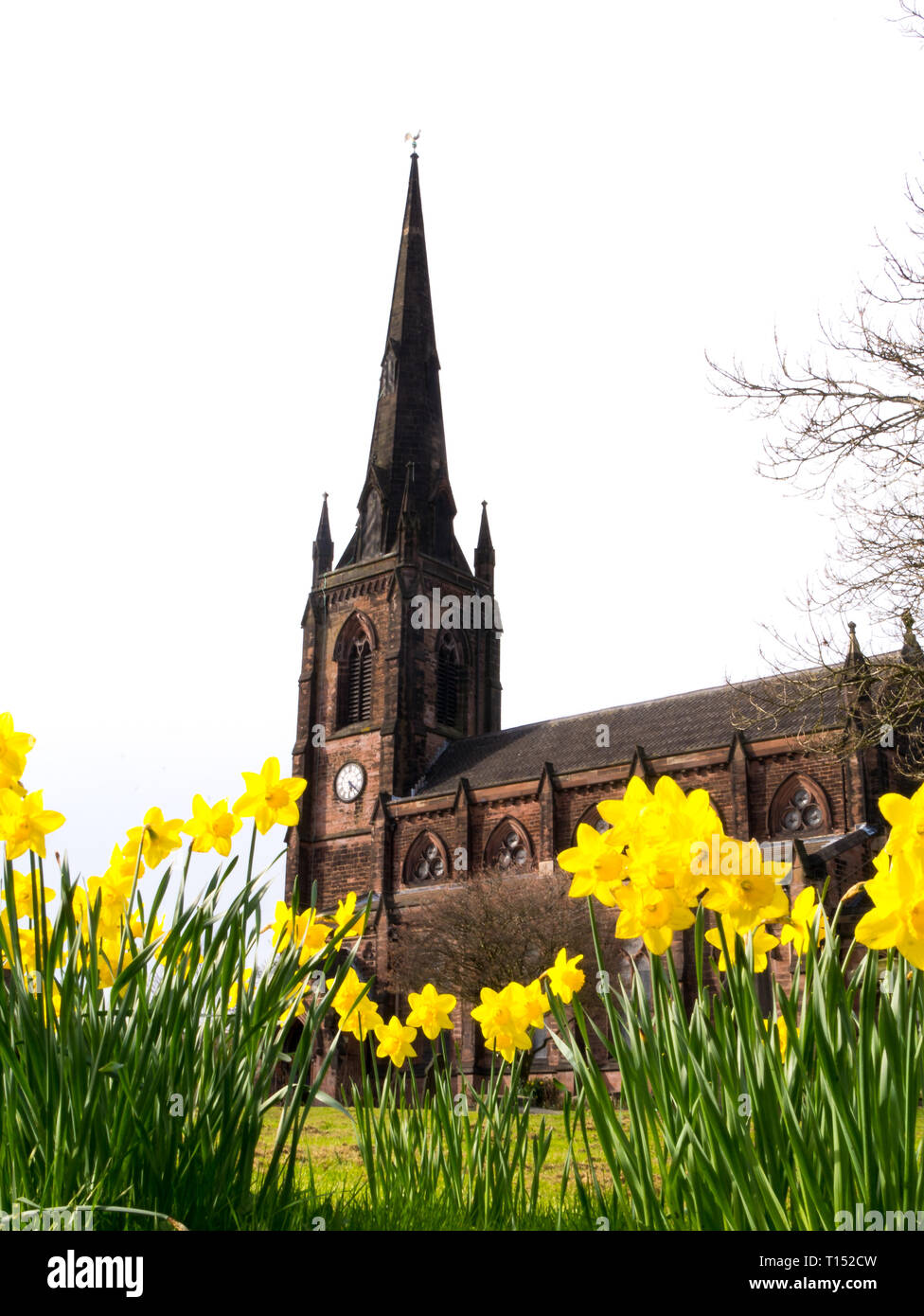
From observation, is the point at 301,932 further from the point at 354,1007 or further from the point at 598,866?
the point at 598,866

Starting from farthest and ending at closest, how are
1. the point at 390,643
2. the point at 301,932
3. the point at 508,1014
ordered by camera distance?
the point at 390,643, the point at 508,1014, the point at 301,932

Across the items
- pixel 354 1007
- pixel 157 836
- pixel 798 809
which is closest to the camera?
pixel 157 836

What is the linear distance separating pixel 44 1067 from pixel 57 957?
60cm

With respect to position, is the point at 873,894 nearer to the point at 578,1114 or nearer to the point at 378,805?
the point at 578,1114

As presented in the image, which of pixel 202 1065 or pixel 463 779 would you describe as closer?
pixel 202 1065

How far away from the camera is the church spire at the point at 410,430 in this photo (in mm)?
56375

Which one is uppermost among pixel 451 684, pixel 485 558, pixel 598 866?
pixel 485 558

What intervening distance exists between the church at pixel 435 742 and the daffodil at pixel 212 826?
107 ft

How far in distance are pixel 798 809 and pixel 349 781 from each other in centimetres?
2089

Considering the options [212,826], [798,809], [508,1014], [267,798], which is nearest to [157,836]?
[212,826]

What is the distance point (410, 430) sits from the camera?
58281 millimetres

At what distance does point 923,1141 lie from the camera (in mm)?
3123

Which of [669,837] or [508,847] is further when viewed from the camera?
[508,847]
